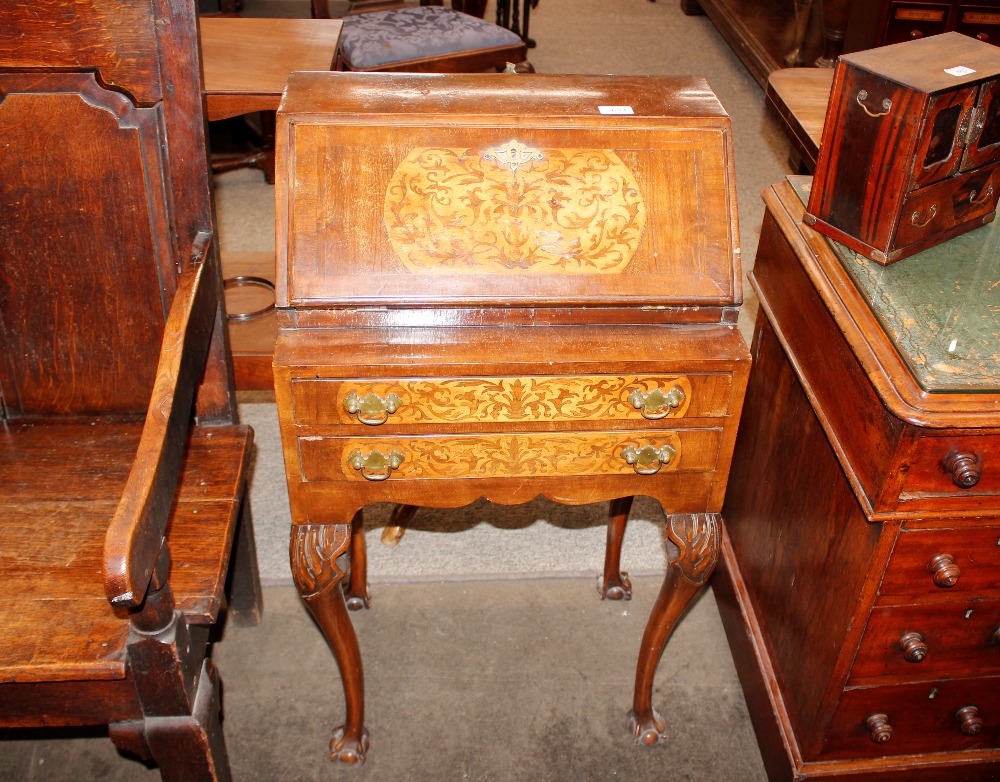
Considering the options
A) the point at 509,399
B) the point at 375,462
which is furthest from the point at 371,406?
the point at 509,399

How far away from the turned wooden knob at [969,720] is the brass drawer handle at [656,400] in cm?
86

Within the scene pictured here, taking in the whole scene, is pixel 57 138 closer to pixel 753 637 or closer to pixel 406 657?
pixel 406 657

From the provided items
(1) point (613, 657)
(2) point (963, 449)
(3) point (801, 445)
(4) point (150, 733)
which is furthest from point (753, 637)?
(4) point (150, 733)

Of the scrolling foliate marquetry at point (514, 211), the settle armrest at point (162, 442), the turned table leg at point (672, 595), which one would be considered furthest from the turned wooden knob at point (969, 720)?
the settle armrest at point (162, 442)

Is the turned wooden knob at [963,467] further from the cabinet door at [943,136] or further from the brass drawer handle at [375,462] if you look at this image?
the brass drawer handle at [375,462]

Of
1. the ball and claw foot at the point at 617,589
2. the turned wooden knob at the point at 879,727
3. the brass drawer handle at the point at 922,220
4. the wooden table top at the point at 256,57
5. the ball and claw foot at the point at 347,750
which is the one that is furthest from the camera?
the wooden table top at the point at 256,57

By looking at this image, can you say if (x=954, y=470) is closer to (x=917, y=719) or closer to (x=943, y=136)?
(x=943, y=136)

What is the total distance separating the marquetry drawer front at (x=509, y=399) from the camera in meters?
1.55

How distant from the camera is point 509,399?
5.17 feet

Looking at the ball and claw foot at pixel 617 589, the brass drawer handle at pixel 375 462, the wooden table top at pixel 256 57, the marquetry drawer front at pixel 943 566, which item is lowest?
the ball and claw foot at pixel 617 589

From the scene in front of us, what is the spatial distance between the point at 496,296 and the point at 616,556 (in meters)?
1.01

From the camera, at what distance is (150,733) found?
1.57m

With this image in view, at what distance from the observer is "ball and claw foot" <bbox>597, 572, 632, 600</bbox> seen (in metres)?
2.43

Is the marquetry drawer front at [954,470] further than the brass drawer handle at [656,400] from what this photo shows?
No
